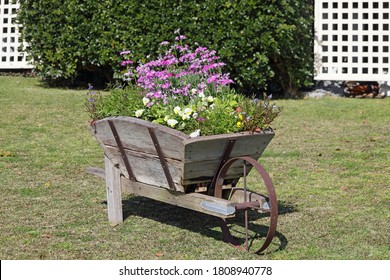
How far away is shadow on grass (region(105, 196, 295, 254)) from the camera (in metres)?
5.16

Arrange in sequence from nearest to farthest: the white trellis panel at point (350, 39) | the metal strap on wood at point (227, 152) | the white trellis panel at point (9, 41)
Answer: the metal strap on wood at point (227, 152) < the white trellis panel at point (350, 39) < the white trellis panel at point (9, 41)

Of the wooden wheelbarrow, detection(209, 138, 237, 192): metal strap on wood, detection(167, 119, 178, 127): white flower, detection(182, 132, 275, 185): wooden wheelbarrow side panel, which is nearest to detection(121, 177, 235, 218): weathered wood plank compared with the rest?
the wooden wheelbarrow

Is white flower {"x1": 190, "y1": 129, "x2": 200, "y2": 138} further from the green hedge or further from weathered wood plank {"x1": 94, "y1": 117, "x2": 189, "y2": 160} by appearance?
the green hedge

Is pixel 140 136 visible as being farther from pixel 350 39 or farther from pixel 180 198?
pixel 350 39

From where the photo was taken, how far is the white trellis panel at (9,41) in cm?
1383

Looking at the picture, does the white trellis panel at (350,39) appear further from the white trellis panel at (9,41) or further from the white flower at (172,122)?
the white flower at (172,122)

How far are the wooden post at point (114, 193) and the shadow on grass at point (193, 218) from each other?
162 millimetres

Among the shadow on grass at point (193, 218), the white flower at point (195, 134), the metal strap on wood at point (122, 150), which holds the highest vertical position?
the white flower at point (195, 134)

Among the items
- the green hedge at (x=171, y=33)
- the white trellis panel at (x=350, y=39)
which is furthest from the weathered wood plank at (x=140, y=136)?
the white trellis panel at (x=350, y=39)

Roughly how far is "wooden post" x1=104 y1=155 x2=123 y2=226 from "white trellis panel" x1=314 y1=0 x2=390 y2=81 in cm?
792

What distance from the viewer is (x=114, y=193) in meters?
5.42

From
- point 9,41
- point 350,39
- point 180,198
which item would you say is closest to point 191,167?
point 180,198

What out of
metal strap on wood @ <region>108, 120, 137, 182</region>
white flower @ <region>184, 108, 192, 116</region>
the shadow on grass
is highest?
white flower @ <region>184, 108, 192, 116</region>

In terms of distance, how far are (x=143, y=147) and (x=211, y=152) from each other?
496mm
